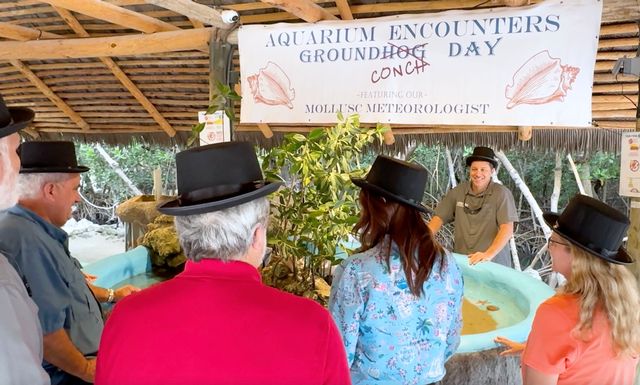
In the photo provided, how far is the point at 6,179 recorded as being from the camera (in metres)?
1.11

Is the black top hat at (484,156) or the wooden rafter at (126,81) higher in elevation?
the wooden rafter at (126,81)

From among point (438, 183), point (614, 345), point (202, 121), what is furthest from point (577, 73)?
point (438, 183)

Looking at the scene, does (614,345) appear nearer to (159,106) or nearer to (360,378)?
(360,378)

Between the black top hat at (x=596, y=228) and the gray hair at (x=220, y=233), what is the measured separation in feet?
3.63

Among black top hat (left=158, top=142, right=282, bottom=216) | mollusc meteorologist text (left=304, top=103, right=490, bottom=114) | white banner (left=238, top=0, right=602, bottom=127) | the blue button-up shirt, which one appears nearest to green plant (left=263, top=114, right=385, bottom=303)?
mollusc meteorologist text (left=304, top=103, right=490, bottom=114)

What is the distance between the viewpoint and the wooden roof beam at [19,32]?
482cm

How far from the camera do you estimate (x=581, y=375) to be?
1531mm

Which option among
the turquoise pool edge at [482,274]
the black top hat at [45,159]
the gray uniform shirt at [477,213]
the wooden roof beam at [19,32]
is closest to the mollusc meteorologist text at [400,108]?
the gray uniform shirt at [477,213]

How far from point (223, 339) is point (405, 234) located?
0.88m

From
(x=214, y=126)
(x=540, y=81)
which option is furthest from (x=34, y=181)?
(x=540, y=81)

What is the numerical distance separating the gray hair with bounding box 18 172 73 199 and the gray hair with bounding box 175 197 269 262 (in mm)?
1086

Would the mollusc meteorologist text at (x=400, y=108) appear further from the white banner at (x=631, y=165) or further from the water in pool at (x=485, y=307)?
the water in pool at (x=485, y=307)

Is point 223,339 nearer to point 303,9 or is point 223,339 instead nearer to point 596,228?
point 596,228

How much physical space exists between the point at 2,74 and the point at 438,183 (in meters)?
7.71
